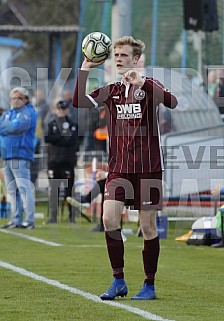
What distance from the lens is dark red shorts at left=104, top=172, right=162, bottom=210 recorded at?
870 cm

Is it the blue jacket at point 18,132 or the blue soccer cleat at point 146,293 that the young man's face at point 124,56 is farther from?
the blue jacket at point 18,132

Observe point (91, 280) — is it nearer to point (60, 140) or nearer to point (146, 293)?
point (146, 293)

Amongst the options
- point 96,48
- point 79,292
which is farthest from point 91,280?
point 96,48

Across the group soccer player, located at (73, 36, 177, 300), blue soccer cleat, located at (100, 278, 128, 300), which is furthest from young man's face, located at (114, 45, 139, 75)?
blue soccer cleat, located at (100, 278, 128, 300)

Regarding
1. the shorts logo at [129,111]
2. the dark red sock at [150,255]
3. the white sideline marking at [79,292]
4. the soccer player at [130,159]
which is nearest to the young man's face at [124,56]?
the soccer player at [130,159]

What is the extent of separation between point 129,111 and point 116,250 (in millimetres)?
1157

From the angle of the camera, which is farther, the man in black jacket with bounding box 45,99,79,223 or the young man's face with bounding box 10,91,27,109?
the man in black jacket with bounding box 45,99,79,223

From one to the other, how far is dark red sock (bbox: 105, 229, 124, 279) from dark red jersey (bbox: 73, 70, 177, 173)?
529 mm

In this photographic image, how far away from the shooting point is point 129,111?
8703 mm

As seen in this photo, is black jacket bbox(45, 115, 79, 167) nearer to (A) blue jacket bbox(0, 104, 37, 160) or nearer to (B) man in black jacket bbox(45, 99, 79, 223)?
(B) man in black jacket bbox(45, 99, 79, 223)

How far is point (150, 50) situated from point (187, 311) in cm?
1768

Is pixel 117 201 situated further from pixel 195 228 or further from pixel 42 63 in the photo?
pixel 42 63

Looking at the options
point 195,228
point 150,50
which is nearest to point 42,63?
point 150,50

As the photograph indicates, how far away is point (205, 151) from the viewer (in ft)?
53.5
